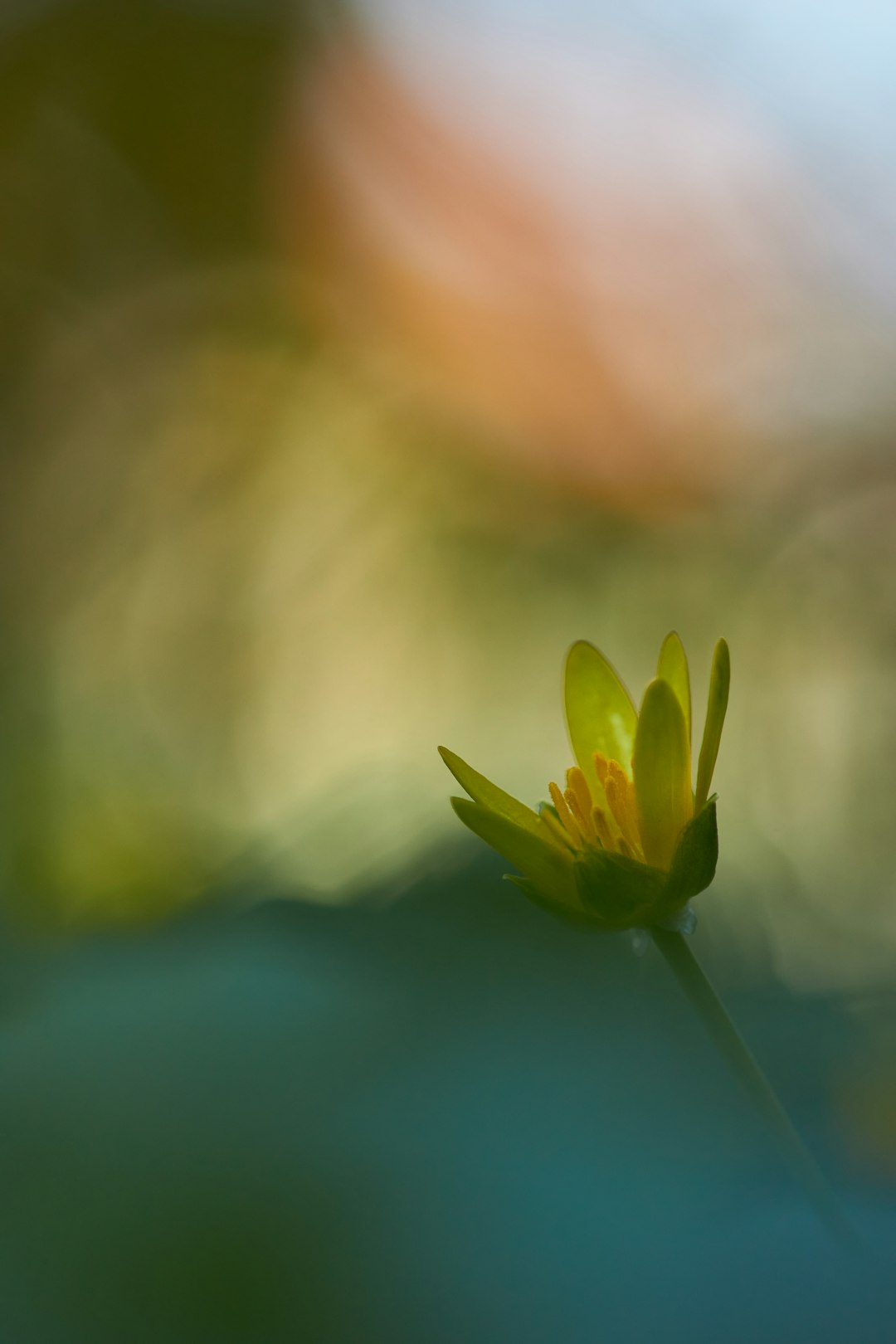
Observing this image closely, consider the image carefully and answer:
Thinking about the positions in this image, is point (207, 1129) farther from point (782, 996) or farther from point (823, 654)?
point (823, 654)

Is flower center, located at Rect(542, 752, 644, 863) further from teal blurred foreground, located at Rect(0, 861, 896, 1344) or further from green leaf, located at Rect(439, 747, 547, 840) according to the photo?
teal blurred foreground, located at Rect(0, 861, 896, 1344)

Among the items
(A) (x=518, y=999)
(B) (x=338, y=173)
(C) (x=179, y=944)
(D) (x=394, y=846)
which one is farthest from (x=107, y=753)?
(B) (x=338, y=173)

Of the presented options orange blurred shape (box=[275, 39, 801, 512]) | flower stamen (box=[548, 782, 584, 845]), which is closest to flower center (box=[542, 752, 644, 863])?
flower stamen (box=[548, 782, 584, 845])

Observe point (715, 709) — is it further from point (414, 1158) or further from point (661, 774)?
point (414, 1158)

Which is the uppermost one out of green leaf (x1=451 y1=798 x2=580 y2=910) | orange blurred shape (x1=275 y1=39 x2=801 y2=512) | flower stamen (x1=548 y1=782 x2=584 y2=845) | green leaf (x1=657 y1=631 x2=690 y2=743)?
orange blurred shape (x1=275 y1=39 x2=801 y2=512)

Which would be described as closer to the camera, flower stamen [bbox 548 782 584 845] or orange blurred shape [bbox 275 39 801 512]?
flower stamen [bbox 548 782 584 845]

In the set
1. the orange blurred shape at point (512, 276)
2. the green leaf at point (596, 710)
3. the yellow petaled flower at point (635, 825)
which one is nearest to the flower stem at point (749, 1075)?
the yellow petaled flower at point (635, 825)

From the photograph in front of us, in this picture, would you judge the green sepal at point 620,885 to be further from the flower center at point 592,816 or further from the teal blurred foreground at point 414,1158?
the teal blurred foreground at point 414,1158
